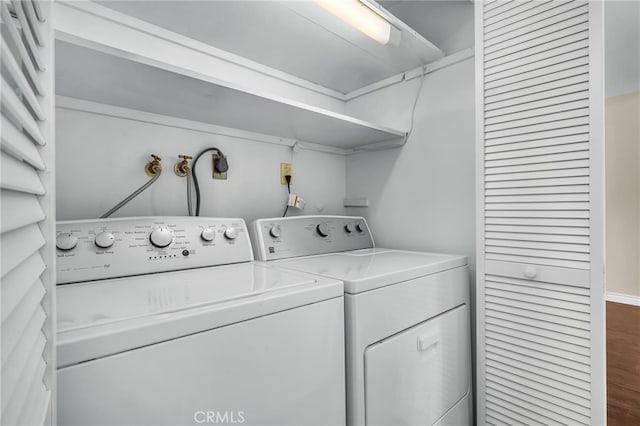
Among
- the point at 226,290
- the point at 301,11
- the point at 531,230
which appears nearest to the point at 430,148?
the point at 531,230

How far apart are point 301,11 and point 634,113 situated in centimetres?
374

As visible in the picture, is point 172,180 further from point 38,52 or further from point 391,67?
point 391,67

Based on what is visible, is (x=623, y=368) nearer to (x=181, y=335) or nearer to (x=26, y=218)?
(x=181, y=335)

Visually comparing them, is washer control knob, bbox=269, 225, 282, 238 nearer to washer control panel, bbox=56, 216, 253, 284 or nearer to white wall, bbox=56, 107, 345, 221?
washer control panel, bbox=56, 216, 253, 284

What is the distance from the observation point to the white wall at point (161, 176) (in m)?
1.20

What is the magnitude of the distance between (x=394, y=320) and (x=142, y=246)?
2.88 feet

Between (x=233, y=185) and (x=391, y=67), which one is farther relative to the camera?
(x=391, y=67)

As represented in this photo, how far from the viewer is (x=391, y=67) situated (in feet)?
5.87

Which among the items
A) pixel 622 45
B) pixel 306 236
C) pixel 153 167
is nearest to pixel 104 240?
pixel 153 167

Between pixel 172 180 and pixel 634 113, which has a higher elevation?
pixel 634 113

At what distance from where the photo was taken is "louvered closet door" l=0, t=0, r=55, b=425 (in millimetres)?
345

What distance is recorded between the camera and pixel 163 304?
726 millimetres

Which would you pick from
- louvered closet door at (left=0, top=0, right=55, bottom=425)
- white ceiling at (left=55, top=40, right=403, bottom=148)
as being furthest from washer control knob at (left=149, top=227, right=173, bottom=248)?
louvered closet door at (left=0, top=0, right=55, bottom=425)

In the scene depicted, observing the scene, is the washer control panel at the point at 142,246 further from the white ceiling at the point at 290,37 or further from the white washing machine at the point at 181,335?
the white ceiling at the point at 290,37
